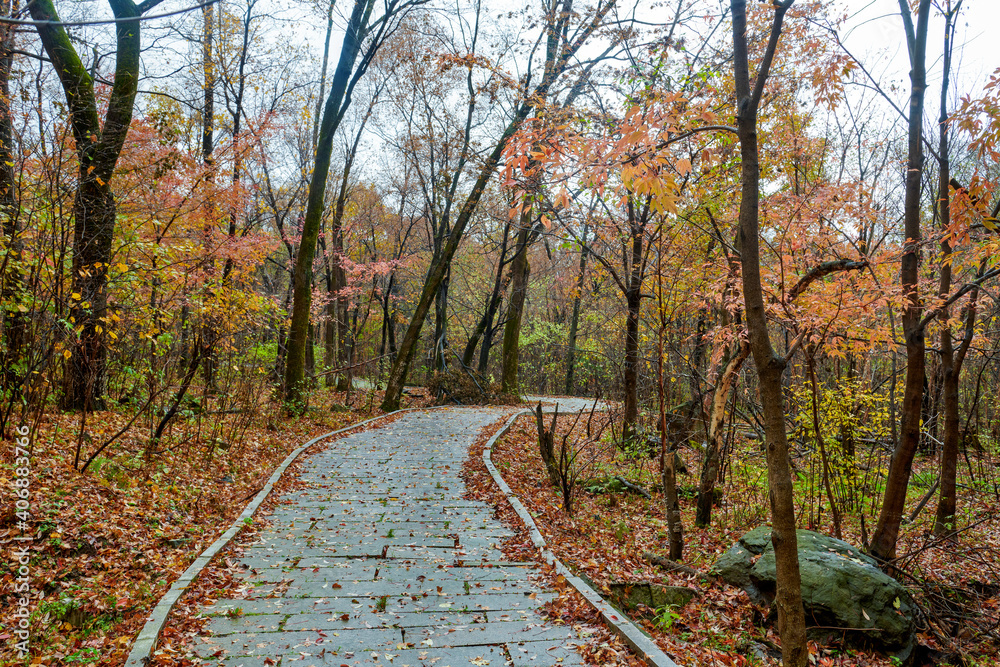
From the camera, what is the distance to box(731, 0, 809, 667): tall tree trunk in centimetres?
312

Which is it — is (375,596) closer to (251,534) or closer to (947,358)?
(251,534)

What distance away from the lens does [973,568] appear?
6.73 metres

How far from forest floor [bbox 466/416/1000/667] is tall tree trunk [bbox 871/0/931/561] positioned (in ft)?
1.32

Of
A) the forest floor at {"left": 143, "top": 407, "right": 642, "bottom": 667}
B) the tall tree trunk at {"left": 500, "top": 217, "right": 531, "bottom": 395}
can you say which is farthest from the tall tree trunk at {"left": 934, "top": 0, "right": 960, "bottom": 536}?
the tall tree trunk at {"left": 500, "top": 217, "right": 531, "bottom": 395}

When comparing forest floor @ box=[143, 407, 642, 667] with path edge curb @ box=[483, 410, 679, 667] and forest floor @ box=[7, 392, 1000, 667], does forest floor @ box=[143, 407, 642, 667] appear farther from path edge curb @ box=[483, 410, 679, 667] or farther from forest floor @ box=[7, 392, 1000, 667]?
forest floor @ box=[7, 392, 1000, 667]

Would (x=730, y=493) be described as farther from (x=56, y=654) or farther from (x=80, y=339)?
(x=80, y=339)

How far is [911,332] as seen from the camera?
221 inches

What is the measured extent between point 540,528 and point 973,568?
539 centimetres

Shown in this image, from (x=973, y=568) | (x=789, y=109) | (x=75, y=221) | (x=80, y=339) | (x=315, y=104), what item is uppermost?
(x=315, y=104)

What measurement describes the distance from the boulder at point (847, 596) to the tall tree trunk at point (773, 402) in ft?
6.63

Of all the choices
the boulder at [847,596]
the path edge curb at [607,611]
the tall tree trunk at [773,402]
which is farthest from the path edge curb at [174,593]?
the boulder at [847,596]

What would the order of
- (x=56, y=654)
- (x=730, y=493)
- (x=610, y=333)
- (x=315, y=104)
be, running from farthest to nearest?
(x=610, y=333) < (x=315, y=104) < (x=730, y=493) < (x=56, y=654)

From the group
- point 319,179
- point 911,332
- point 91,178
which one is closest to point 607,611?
point 911,332

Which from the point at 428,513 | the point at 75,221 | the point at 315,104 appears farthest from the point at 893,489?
the point at 315,104
